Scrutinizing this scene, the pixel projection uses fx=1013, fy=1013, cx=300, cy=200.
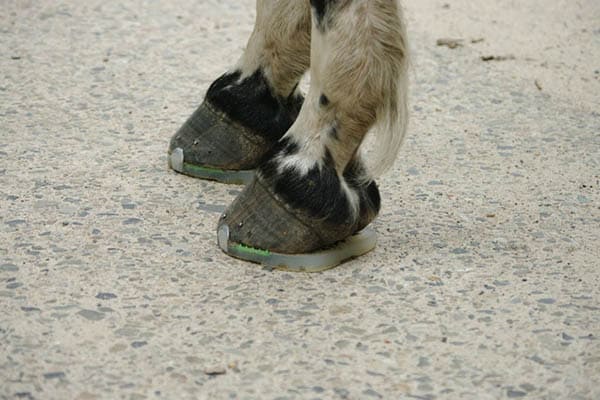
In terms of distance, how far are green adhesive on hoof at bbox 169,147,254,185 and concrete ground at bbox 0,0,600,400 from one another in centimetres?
5

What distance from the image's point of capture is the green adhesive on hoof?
3.39m

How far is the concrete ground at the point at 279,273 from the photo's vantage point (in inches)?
92.4

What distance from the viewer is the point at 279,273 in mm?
2805

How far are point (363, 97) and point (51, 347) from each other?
1.02 meters

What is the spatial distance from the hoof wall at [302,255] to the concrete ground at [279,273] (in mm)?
32

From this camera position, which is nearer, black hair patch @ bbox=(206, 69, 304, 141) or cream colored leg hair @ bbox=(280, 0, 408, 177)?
cream colored leg hair @ bbox=(280, 0, 408, 177)

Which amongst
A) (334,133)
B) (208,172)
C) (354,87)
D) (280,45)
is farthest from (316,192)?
(208,172)

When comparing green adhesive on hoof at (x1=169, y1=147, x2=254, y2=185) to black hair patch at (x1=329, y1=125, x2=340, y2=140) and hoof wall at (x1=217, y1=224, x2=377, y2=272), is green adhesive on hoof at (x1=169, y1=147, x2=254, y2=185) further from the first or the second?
black hair patch at (x1=329, y1=125, x2=340, y2=140)

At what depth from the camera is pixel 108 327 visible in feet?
8.20

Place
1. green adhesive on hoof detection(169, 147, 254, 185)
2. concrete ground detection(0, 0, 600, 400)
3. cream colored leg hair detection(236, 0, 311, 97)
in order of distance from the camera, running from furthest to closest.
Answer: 1. green adhesive on hoof detection(169, 147, 254, 185)
2. cream colored leg hair detection(236, 0, 311, 97)
3. concrete ground detection(0, 0, 600, 400)

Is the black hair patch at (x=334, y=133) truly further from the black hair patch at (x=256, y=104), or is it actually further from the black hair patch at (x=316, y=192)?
the black hair patch at (x=256, y=104)

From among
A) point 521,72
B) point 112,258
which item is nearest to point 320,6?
point 112,258

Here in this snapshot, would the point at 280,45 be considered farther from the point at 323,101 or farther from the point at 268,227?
the point at 268,227

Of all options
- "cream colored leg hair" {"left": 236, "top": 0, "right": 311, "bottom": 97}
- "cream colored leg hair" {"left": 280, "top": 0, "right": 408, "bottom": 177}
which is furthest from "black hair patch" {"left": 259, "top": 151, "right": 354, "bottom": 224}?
"cream colored leg hair" {"left": 236, "top": 0, "right": 311, "bottom": 97}
